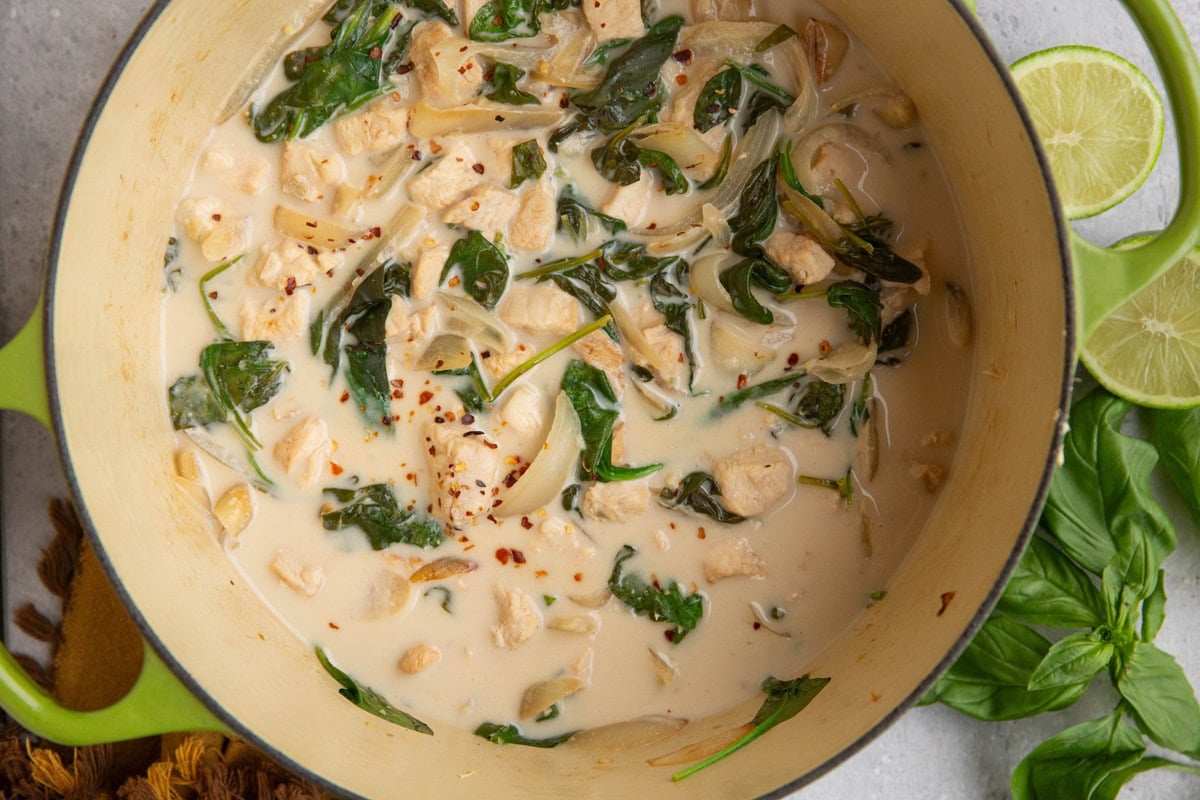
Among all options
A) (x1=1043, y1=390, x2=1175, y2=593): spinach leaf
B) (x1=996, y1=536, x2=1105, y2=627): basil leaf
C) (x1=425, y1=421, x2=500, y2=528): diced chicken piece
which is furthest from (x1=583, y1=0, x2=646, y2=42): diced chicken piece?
(x1=996, y1=536, x2=1105, y2=627): basil leaf

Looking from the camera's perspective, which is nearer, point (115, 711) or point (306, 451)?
point (115, 711)

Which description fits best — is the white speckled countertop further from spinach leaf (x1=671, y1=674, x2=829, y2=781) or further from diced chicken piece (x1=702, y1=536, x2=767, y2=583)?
diced chicken piece (x1=702, y1=536, x2=767, y2=583)

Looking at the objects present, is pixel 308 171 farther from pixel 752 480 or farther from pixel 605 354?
pixel 752 480

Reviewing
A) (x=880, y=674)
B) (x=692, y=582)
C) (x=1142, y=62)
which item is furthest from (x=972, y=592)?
(x=1142, y=62)

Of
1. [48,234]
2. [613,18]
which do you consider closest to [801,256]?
[613,18]

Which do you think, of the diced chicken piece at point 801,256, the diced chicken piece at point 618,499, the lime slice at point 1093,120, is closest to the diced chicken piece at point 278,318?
the diced chicken piece at point 618,499

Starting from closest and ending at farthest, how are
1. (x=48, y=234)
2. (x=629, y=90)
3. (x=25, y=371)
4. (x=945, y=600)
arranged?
(x=25, y=371), (x=945, y=600), (x=629, y=90), (x=48, y=234)

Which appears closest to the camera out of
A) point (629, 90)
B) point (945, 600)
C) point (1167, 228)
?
point (1167, 228)
